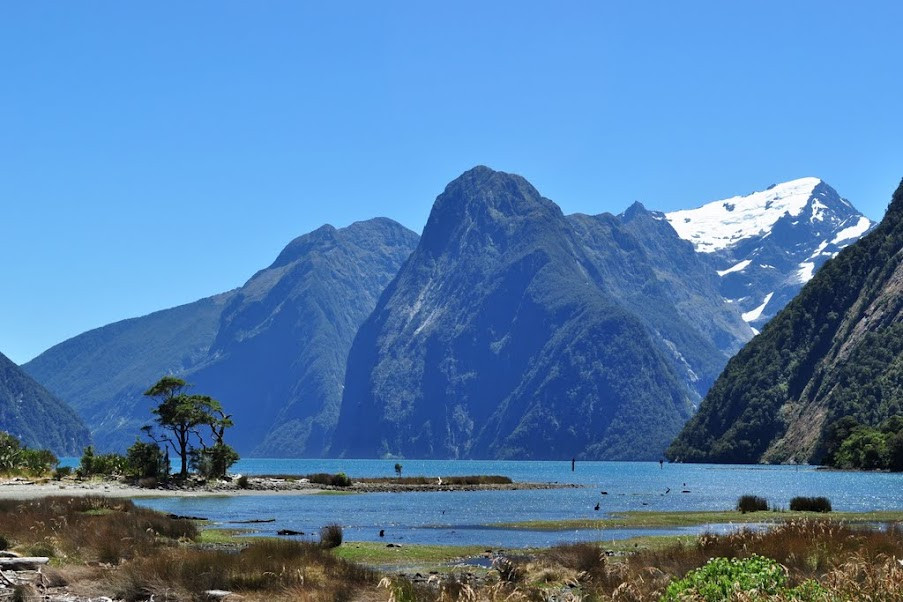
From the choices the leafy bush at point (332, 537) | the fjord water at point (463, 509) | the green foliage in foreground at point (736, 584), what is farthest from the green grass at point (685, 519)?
the green foliage in foreground at point (736, 584)

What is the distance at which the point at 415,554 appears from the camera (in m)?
41.0

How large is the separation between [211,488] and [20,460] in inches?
994

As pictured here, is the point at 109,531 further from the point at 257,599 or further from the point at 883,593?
the point at 883,593

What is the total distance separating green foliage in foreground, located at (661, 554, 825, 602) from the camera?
15.1 metres

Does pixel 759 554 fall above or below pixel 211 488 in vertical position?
above

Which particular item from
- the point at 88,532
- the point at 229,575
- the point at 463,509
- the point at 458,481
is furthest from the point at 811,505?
the point at 458,481

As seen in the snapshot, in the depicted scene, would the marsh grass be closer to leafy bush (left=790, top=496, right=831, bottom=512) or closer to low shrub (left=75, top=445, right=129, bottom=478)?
leafy bush (left=790, top=496, right=831, bottom=512)

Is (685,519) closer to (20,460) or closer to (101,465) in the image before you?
(101,465)

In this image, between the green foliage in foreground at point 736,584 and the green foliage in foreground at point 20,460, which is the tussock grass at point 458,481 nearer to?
the green foliage in foreground at point 20,460

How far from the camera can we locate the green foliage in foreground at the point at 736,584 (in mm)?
15125

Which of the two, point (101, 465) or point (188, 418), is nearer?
point (188, 418)

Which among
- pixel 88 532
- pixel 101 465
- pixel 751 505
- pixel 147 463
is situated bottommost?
pixel 751 505

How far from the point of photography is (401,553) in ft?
135

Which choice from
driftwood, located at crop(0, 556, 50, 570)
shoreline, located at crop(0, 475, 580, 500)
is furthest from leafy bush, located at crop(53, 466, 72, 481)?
driftwood, located at crop(0, 556, 50, 570)
